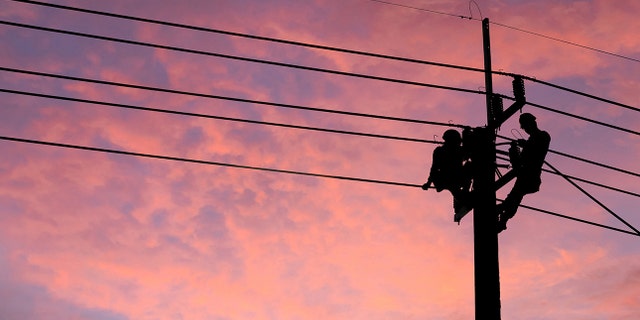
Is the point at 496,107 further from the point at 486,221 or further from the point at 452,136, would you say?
the point at 486,221

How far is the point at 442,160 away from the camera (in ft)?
41.4

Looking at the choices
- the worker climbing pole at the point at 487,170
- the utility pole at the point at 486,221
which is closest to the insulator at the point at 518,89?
the worker climbing pole at the point at 487,170

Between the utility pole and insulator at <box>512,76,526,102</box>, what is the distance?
1.27 ft

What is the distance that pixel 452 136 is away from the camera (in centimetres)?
1256

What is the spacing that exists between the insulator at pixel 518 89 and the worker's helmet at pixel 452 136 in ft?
4.18

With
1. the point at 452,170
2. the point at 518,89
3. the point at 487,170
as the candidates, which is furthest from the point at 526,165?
the point at 518,89

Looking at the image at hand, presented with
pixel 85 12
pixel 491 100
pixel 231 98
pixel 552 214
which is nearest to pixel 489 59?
pixel 491 100

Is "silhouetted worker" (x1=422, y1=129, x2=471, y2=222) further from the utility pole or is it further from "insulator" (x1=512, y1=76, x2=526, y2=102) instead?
"insulator" (x1=512, y1=76, x2=526, y2=102)

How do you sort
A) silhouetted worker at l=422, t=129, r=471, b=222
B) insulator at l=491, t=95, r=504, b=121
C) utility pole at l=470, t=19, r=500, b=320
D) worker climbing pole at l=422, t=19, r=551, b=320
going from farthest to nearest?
insulator at l=491, t=95, r=504, b=121 → silhouetted worker at l=422, t=129, r=471, b=222 → worker climbing pole at l=422, t=19, r=551, b=320 → utility pole at l=470, t=19, r=500, b=320

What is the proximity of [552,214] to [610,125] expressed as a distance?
2246 millimetres

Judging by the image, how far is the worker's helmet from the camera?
1256 cm

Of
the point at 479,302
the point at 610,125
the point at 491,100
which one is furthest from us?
the point at 610,125

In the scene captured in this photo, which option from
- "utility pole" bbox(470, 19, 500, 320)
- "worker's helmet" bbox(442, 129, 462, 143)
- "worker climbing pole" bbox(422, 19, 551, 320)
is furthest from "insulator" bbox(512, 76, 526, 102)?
"worker's helmet" bbox(442, 129, 462, 143)

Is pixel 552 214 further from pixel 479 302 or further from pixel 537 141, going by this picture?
pixel 479 302
